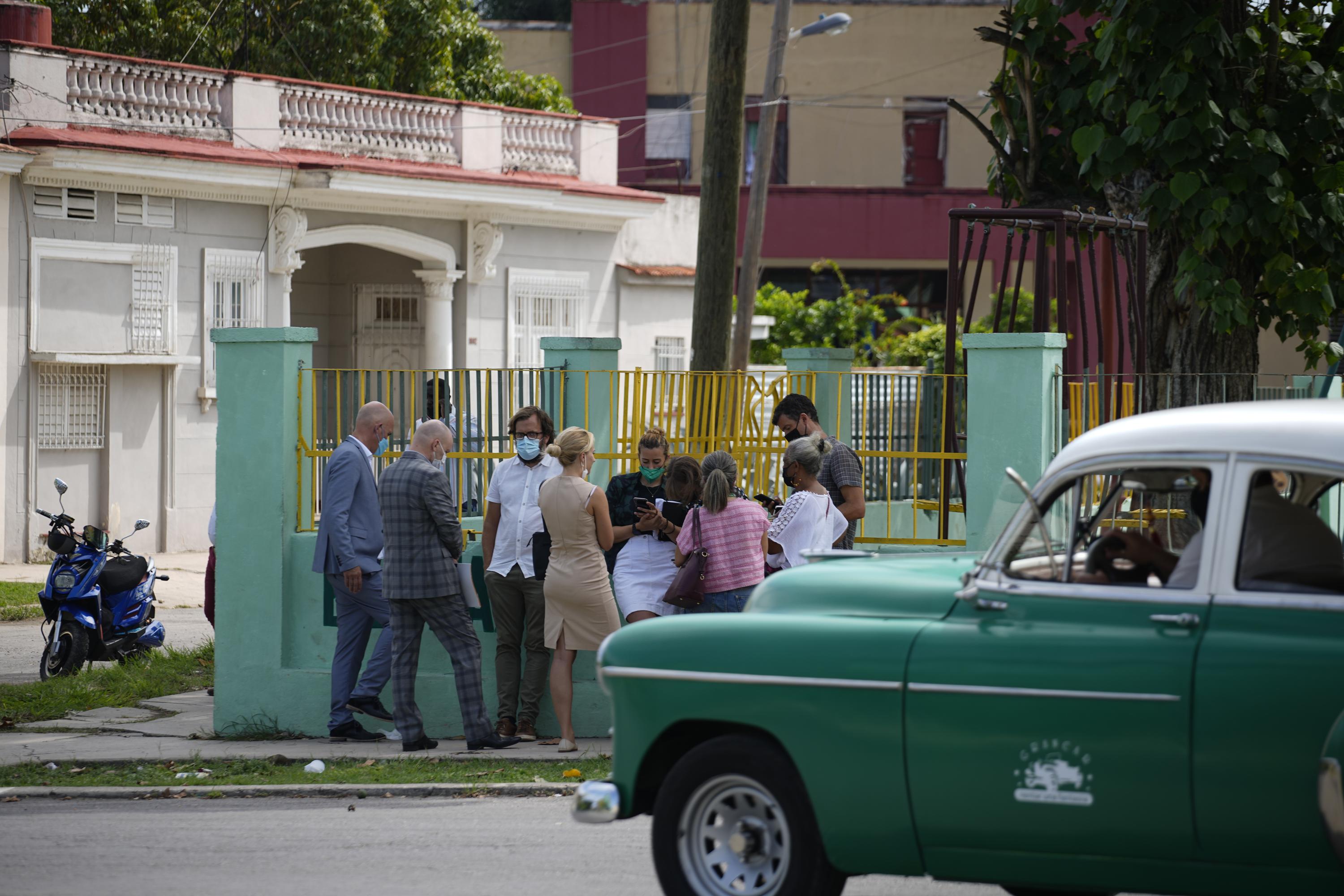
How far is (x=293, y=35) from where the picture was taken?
2822 cm

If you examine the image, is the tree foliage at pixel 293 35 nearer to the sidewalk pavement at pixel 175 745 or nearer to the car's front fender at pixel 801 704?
the sidewalk pavement at pixel 175 745

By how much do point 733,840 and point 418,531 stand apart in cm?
409

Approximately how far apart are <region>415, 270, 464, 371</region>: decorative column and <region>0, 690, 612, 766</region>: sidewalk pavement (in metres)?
14.1

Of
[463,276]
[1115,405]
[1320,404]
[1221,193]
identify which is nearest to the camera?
[1320,404]

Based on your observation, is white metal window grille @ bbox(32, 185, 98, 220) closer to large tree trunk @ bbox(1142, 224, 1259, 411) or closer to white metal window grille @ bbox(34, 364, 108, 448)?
white metal window grille @ bbox(34, 364, 108, 448)

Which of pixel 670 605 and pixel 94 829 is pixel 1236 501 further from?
pixel 94 829

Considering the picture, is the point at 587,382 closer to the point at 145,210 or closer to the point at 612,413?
the point at 612,413

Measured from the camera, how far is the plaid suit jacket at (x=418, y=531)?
9.38m

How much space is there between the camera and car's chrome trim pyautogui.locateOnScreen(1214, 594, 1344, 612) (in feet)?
16.5

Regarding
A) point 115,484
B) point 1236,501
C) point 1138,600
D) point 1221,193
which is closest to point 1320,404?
point 1236,501

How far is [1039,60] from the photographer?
13.8 m

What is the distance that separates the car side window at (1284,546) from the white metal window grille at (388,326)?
21.1m

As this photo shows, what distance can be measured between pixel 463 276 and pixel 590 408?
15.2m

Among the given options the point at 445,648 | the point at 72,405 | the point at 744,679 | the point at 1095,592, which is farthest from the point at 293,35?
the point at 1095,592
